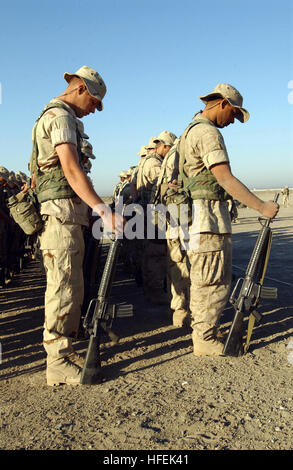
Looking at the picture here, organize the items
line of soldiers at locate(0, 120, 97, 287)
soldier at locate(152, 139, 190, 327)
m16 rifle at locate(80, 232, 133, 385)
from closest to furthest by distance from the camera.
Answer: m16 rifle at locate(80, 232, 133, 385), soldier at locate(152, 139, 190, 327), line of soldiers at locate(0, 120, 97, 287)

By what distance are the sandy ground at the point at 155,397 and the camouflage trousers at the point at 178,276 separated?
300mm

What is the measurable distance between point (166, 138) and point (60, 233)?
158 inches

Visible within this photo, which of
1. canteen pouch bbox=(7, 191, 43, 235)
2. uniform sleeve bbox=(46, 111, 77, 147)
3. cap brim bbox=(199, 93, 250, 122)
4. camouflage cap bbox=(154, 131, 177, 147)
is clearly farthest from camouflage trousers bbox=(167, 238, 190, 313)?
camouflage cap bbox=(154, 131, 177, 147)

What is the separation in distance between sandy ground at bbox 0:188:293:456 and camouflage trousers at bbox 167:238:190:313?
300 millimetres

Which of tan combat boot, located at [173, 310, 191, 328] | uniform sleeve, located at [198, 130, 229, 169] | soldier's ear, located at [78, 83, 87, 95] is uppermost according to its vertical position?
soldier's ear, located at [78, 83, 87, 95]

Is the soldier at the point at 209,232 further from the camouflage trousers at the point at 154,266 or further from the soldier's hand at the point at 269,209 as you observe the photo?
the camouflage trousers at the point at 154,266

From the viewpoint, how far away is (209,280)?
12.5 feet

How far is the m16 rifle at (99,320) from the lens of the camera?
3.29 m

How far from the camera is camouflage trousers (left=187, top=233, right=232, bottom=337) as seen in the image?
12.5 ft

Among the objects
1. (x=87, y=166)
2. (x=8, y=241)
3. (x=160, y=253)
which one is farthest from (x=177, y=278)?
(x=8, y=241)

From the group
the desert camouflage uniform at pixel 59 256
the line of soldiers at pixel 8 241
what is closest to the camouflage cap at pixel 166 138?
the line of soldiers at pixel 8 241

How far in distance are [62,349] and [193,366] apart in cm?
113

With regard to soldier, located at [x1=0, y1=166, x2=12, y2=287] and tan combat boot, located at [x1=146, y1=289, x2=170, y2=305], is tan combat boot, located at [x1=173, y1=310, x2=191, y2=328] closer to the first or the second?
tan combat boot, located at [x1=146, y1=289, x2=170, y2=305]

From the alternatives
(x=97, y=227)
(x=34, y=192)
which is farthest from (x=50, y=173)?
(x=97, y=227)
